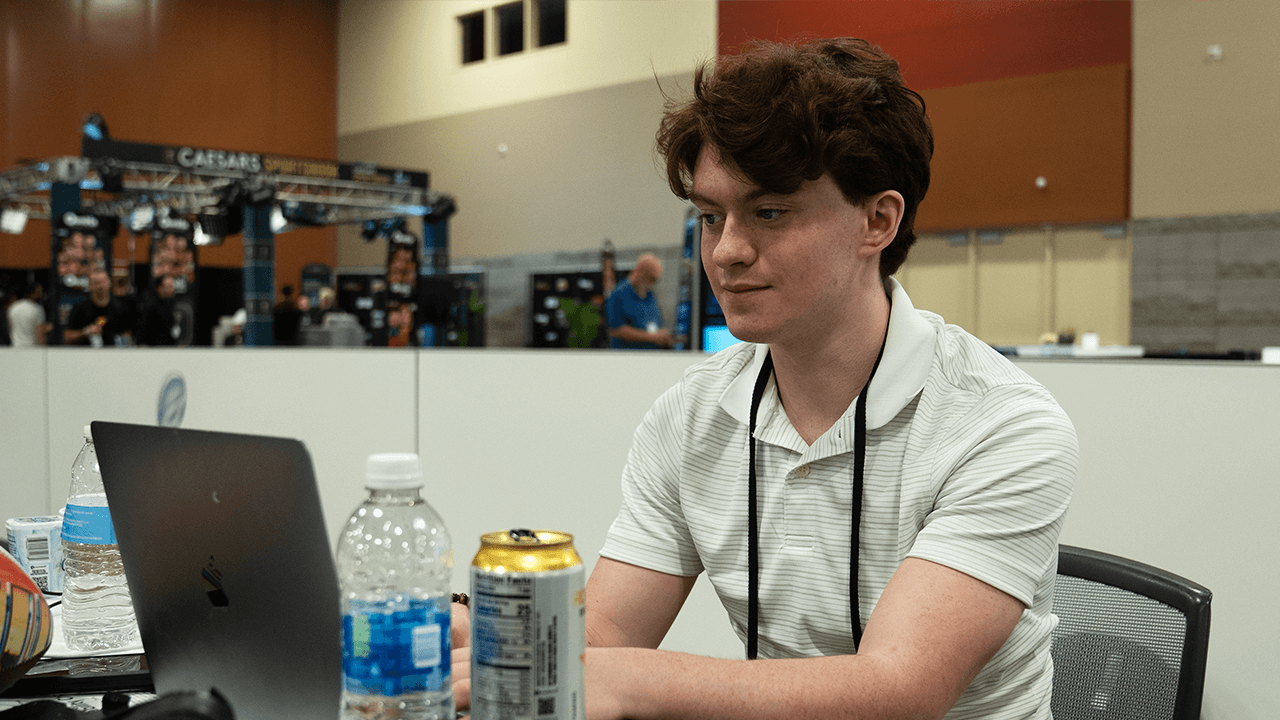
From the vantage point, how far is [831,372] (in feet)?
4.09

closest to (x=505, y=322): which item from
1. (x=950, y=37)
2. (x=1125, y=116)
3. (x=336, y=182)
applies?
(x=336, y=182)

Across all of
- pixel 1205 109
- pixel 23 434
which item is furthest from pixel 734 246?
pixel 1205 109

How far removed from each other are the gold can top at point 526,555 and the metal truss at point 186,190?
1013 cm

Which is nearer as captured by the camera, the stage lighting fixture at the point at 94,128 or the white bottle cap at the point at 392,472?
the white bottle cap at the point at 392,472

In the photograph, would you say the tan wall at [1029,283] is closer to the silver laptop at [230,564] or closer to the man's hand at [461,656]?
the man's hand at [461,656]

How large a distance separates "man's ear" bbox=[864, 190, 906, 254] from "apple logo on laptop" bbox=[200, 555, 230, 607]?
797 mm

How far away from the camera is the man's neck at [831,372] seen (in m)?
1.24

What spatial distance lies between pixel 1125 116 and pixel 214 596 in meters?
9.10

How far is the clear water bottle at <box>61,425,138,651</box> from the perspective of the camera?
1361 mm

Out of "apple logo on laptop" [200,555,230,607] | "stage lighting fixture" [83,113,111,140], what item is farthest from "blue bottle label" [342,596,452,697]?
"stage lighting fixture" [83,113,111,140]

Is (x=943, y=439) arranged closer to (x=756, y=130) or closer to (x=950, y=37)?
(x=756, y=130)

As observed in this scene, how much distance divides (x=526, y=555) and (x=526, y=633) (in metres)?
0.05

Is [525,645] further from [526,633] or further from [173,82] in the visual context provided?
[173,82]

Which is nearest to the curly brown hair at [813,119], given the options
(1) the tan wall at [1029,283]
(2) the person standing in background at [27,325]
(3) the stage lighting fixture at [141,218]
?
(1) the tan wall at [1029,283]
